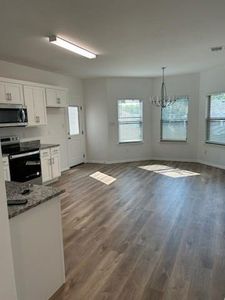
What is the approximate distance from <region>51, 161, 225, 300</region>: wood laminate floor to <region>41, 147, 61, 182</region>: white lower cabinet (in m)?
0.29

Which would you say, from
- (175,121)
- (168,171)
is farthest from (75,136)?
(175,121)

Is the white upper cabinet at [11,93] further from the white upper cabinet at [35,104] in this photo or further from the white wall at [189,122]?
the white wall at [189,122]

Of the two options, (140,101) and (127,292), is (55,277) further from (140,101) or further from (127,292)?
(140,101)

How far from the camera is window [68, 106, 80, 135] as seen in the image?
23.2ft

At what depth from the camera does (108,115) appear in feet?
24.1

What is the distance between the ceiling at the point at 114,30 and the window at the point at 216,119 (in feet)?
4.93

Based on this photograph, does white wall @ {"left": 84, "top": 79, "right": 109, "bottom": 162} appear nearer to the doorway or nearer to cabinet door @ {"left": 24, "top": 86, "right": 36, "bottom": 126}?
the doorway

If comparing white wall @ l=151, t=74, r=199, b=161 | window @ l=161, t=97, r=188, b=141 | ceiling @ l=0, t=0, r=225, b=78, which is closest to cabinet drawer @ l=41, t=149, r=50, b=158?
ceiling @ l=0, t=0, r=225, b=78

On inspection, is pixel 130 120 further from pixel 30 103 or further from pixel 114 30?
pixel 114 30

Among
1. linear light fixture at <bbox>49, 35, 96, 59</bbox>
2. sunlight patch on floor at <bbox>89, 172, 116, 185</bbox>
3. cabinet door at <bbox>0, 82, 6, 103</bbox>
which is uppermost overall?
linear light fixture at <bbox>49, 35, 96, 59</bbox>

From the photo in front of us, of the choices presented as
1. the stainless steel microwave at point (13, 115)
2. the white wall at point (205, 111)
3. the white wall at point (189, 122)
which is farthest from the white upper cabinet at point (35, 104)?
the white wall at point (205, 111)

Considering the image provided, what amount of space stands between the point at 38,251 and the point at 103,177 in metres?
4.10

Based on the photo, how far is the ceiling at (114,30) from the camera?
249cm

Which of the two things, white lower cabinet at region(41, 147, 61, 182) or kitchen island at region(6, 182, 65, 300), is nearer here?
kitchen island at region(6, 182, 65, 300)
